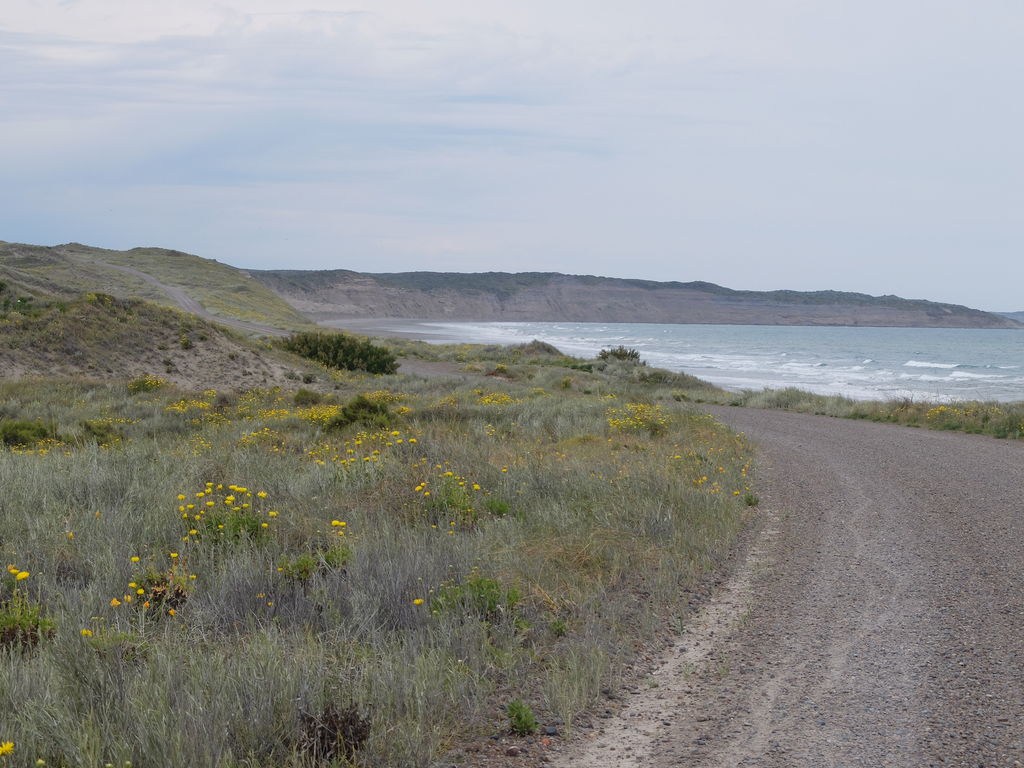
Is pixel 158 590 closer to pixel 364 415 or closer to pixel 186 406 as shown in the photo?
pixel 364 415

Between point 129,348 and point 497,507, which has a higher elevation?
point 129,348

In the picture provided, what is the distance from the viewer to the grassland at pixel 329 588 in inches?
144

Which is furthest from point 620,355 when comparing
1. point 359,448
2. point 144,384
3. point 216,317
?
point 216,317

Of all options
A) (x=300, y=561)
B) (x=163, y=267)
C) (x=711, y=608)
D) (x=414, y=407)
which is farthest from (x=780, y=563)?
(x=163, y=267)

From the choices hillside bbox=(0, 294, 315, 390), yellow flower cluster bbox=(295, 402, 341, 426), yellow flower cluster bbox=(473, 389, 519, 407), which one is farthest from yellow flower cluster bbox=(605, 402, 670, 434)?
hillside bbox=(0, 294, 315, 390)

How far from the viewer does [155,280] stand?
9131 centimetres

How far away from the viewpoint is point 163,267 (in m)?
110

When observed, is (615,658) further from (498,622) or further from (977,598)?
(977,598)

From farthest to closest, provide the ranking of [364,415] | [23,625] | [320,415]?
1. [320,415]
2. [364,415]
3. [23,625]

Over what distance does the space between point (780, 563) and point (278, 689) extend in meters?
4.74

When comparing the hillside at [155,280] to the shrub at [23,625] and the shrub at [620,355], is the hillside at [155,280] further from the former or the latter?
the shrub at [23,625]

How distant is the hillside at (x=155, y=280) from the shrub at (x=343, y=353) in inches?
377

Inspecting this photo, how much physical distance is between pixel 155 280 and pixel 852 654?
9680 centimetres

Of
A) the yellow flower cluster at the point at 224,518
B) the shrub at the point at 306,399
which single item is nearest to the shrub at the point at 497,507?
the yellow flower cluster at the point at 224,518
